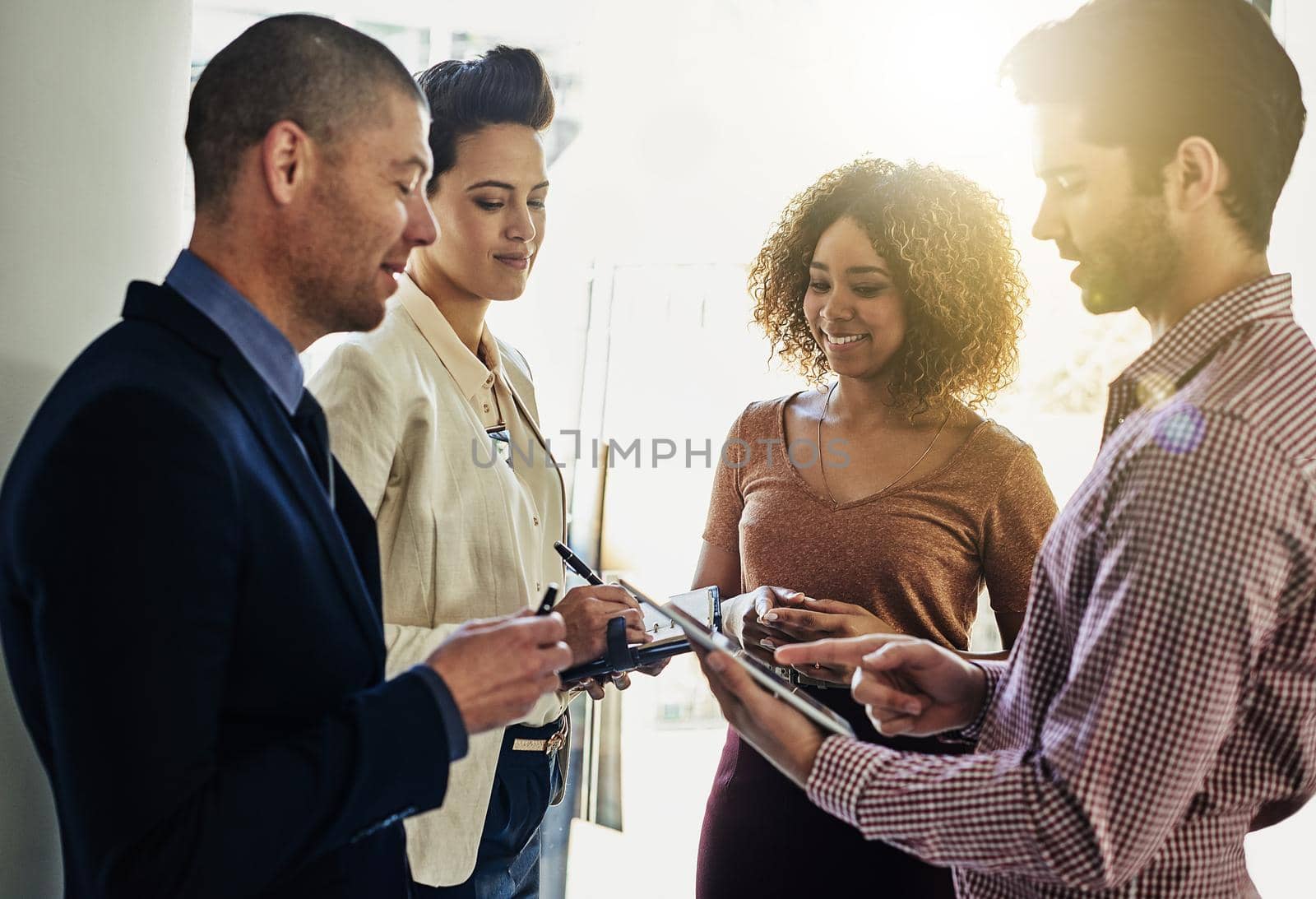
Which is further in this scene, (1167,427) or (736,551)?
(736,551)

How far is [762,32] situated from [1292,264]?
1759 millimetres

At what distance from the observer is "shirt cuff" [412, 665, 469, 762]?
91 cm

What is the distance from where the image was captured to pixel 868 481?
1.91 m

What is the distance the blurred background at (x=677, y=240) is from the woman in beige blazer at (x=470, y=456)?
1.47m

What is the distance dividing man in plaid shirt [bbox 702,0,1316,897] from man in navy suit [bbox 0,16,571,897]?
1.34ft

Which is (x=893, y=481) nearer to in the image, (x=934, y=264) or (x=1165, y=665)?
(x=934, y=264)

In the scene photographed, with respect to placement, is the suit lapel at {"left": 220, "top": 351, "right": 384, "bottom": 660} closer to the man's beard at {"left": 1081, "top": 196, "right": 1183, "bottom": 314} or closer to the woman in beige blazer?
the woman in beige blazer

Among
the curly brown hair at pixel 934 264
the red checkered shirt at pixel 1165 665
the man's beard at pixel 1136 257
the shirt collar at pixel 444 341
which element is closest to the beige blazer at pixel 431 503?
the shirt collar at pixel 444 341

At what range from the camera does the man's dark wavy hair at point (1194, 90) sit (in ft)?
3.45

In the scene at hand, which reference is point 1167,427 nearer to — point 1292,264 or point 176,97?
point 176,97

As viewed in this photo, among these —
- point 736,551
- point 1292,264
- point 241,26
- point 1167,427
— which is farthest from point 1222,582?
point 241,26

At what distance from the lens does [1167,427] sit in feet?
3.04

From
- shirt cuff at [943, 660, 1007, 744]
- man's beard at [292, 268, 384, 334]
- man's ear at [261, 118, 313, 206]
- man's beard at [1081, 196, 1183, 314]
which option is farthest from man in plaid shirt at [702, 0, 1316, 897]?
man's ear at [261, 118, 313, 206]

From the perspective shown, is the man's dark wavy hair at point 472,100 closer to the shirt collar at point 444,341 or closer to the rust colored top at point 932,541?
the shirt collar at point 444,341
